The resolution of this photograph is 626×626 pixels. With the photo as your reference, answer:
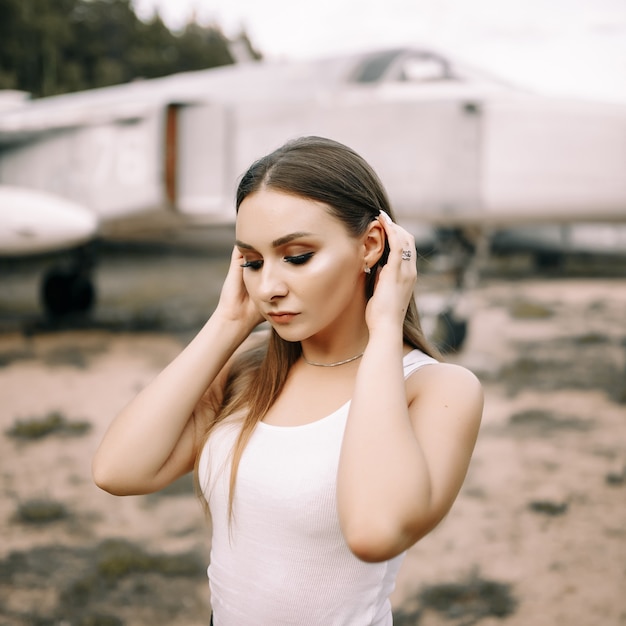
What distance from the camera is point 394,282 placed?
4.05 feet

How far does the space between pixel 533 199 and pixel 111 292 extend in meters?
7.06

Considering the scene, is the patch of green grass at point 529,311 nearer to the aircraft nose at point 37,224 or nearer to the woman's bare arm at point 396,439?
the aircraft nose at point 37,224

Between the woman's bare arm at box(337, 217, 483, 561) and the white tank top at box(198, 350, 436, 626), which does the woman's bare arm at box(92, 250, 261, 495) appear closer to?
the white tank top at box(198, 350, 436, 626)

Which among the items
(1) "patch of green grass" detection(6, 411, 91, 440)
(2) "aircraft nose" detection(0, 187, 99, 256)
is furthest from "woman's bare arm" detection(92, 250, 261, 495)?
(2) "aircraft nose" detection(0, 187, 99, 256)

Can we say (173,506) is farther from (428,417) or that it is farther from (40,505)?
(428,417)

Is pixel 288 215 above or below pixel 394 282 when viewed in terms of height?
above

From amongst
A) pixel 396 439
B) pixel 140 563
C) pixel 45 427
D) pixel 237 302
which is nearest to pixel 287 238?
pixel 237 302

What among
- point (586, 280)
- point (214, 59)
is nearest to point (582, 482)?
point (586, 280)

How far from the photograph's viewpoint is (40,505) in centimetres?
336

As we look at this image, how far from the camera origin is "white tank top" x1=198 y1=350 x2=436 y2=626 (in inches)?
46.4

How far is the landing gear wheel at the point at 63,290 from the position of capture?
A: 7.80 m

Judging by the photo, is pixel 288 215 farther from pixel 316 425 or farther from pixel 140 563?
pixel 140 563

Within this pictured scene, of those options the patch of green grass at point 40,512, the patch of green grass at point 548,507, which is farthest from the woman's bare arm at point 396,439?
the patch of green grass at point 40,512

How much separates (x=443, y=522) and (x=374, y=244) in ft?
7.72
